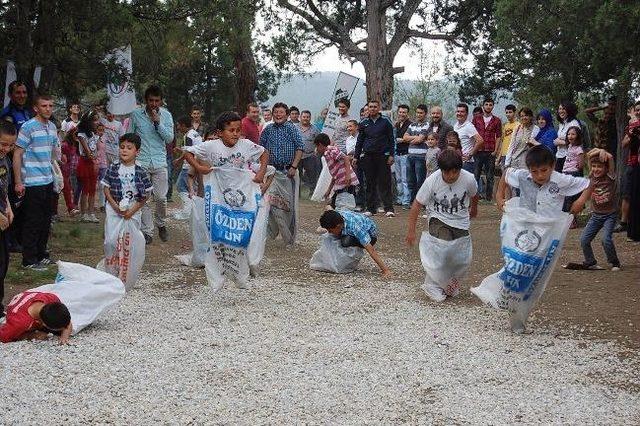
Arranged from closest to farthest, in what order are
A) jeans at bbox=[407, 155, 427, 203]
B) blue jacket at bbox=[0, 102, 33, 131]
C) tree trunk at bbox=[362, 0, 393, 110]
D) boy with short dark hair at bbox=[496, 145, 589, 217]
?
boy with short dark hair at bbox=[496, 145, 589, 217] → blue jacket at bbox=[0, 102, 33, 131] → jeans at bbox=[407, 155, 427, 203] → tree trunk at bbox=[362, 0, 393, 110]

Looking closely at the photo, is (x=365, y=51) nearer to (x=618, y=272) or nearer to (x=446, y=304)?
(x=618, y=272)

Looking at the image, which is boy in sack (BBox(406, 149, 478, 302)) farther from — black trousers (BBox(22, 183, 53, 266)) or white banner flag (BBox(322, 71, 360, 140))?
white banner flag (BBox(322, 71, 360, 140))

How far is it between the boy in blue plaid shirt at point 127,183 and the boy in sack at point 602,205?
472 cm

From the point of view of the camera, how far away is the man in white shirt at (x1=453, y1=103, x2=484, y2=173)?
15.5m

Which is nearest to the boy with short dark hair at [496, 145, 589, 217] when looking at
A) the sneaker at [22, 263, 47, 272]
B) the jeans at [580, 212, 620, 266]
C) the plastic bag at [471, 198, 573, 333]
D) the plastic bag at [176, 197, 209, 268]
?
the plastic bag at [471, 198, 573, 333]

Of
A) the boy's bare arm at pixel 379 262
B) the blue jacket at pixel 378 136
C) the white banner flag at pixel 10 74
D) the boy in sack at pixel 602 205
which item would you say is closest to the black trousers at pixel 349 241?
the boy's bare arm at pixel 379 262

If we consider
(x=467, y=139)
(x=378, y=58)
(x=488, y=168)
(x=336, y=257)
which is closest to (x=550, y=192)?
(x=336, y=257)

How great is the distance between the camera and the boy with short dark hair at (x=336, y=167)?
13.5m

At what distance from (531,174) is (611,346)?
1.54 m

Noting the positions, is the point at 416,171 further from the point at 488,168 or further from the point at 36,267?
the point at 36,267

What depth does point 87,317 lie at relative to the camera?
6785 millimetres

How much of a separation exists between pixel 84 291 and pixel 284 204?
502 centimetres

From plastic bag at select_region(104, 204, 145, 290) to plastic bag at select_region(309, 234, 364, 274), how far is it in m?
2.37

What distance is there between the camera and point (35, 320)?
252 inches
